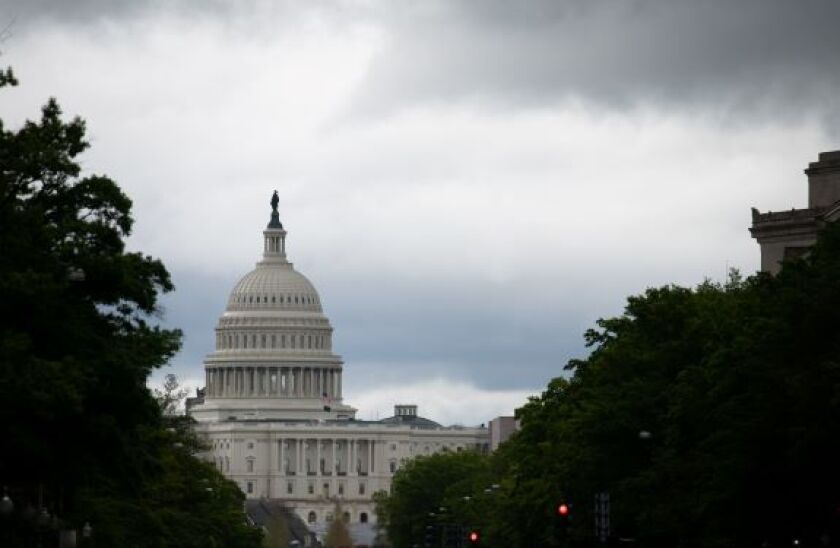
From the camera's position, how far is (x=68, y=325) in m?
77.2

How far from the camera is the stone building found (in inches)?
5630

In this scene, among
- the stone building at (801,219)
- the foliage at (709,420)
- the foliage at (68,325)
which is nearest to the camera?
the foliage at (68,325)

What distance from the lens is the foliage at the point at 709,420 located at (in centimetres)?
9075

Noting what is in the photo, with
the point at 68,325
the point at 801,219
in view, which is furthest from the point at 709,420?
the point at 801,219

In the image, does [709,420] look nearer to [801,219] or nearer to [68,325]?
[68,325]

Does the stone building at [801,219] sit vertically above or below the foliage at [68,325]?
above

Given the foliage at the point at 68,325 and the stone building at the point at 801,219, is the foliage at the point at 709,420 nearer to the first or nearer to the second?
the stone building at the point at 801,219

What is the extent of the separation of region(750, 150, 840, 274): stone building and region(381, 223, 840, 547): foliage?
209cm

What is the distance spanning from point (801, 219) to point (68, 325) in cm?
7007

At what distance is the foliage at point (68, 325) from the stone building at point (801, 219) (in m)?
59.5

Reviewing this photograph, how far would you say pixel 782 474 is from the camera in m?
92.9

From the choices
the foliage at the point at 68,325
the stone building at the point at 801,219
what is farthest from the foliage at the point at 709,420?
the foliage at the point at 68,325

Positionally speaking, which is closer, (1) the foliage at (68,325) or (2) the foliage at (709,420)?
(1) the foliage at (68,325)

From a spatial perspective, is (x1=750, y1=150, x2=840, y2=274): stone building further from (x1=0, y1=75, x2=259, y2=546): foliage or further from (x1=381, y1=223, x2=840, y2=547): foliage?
(x1=0, y1=75, x2=259, y2=546): foliage
